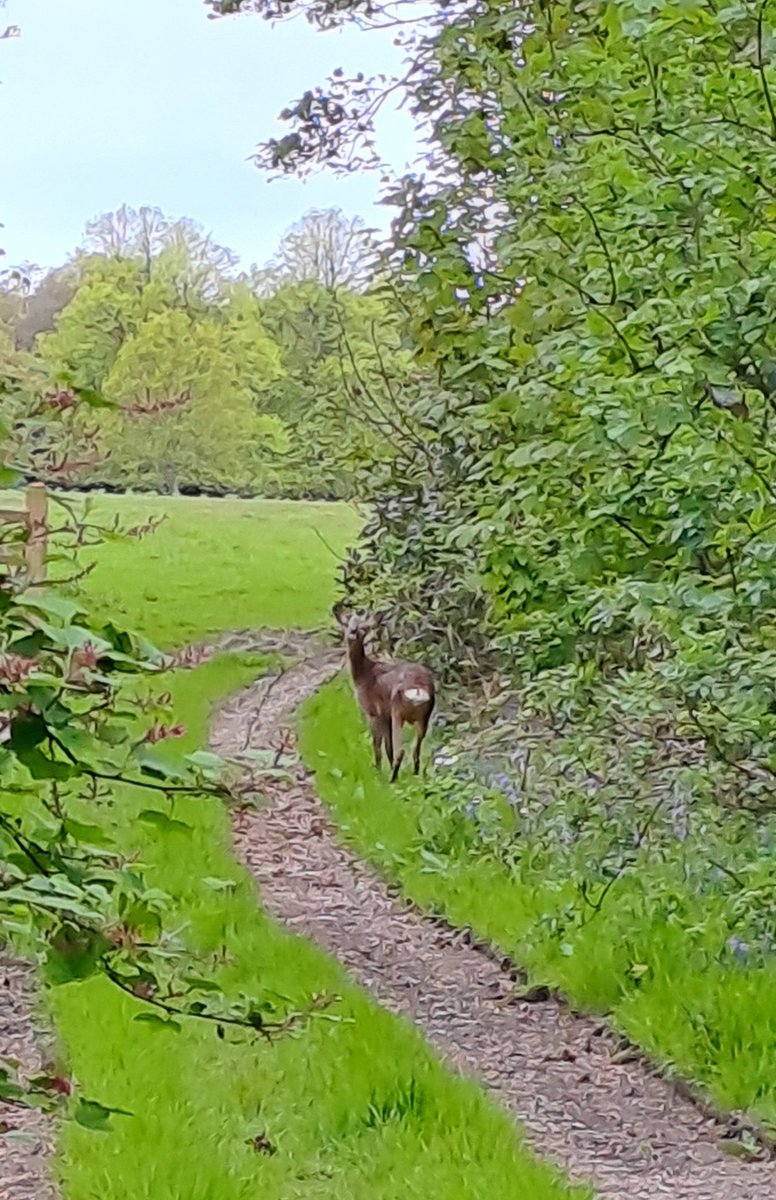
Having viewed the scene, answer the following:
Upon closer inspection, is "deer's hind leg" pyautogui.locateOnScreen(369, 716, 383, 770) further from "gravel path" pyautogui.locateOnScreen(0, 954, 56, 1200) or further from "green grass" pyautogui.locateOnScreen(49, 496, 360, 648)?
"gravel path" pyautogui.locateOnScreen(0, 954, 56, 1200)

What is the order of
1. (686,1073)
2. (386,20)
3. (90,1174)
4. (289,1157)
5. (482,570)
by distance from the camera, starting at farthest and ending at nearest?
1. (386,20)
2. (482,570)
3. (686,1073)
4. (289,1157)
5. (90,1174)

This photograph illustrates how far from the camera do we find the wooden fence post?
98cm

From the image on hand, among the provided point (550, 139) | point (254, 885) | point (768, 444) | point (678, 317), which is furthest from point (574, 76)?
point (254, 885)

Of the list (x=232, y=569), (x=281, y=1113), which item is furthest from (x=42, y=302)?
(x=232, y=569)

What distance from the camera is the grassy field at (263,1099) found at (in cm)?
195

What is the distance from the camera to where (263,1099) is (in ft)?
7.42

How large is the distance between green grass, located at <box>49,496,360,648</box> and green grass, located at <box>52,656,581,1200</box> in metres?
0.83

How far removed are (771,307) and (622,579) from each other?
69cm

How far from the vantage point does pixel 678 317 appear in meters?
2.10

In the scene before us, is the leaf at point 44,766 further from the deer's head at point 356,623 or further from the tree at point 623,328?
the deer's head at point 356,623

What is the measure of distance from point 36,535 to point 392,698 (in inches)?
154

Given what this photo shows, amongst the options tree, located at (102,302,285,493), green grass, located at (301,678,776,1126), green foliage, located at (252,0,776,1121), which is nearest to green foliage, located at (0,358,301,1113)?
tree, located at (102,302,285,493)

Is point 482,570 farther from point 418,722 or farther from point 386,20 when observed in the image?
point 386,20

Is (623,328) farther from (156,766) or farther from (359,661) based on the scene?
(359,661)
